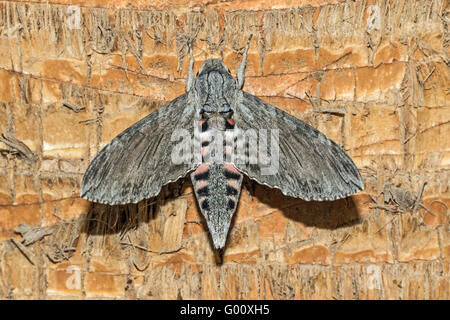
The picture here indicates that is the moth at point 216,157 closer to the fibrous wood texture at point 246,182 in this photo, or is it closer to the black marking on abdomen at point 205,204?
the black marking on abdomen at point 205,204

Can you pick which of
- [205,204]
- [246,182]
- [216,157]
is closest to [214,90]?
[216,157]

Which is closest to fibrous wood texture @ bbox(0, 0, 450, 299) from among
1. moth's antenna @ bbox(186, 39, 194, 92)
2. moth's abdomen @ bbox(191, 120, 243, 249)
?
moth's antenna @ bbox(186, 39, 194, 92)

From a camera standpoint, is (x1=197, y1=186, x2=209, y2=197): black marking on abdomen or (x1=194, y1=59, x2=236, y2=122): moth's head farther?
(x1=194, y1=59, x2=236, y2=122): moth's head

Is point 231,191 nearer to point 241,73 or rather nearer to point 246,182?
point 246,182

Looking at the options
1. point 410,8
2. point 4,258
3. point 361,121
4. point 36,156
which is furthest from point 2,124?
point 410,8

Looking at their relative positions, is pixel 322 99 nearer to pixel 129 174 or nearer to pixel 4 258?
pixel 129 174

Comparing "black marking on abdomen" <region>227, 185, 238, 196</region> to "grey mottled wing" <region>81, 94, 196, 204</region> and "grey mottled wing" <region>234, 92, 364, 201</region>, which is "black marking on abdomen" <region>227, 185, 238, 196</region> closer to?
"grey mottled wing" <region>234, 92, 364, 201</region>

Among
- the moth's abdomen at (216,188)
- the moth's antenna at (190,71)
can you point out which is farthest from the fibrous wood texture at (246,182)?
the moth's abdomen at (216,188)
